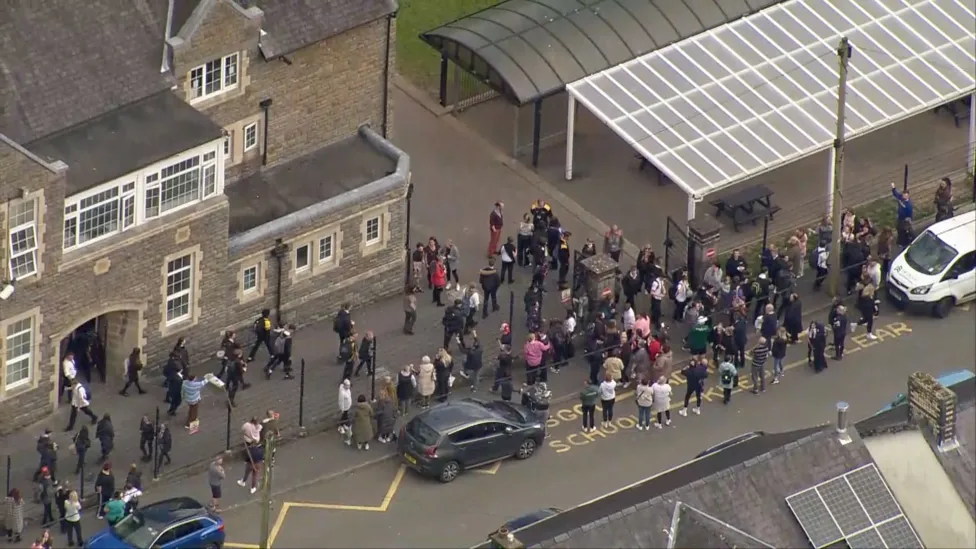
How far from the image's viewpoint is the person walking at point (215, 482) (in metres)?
59.4

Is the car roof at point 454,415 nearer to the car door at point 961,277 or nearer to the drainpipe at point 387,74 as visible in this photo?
the drainpipe at point 387,74

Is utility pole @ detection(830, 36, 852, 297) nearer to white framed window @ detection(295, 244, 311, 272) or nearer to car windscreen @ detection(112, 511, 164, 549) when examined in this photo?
white framed window @ detection(295, 244, 311, 272)

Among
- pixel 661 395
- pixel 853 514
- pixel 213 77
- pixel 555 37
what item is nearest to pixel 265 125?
pixel 213 77

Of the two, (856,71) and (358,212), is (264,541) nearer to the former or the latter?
(358,212)

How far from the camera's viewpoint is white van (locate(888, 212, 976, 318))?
6788cm

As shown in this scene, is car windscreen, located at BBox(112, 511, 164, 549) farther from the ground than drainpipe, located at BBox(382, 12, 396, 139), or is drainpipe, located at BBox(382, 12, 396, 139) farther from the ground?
drainpipe, located at BBox(382, 12, 396, 139)

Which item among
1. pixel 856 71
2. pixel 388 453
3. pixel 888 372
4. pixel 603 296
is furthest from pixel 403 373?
pixel 856 71

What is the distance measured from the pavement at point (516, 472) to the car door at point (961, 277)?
1760 mm

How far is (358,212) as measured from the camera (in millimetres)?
67062

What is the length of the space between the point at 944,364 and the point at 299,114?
16510 millimetres

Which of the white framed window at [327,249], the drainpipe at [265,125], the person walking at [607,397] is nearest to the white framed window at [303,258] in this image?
the white framed window at [327,249]

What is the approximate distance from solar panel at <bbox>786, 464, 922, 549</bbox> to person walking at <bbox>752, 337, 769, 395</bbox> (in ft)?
44.3

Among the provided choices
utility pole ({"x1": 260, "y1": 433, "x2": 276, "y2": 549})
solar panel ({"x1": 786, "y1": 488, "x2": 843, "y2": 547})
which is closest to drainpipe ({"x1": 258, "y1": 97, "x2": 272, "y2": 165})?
utility pole ({"x1": 260, "y1": 433, "x2": 276, "y2": 549})

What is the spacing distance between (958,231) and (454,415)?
48.6ft
